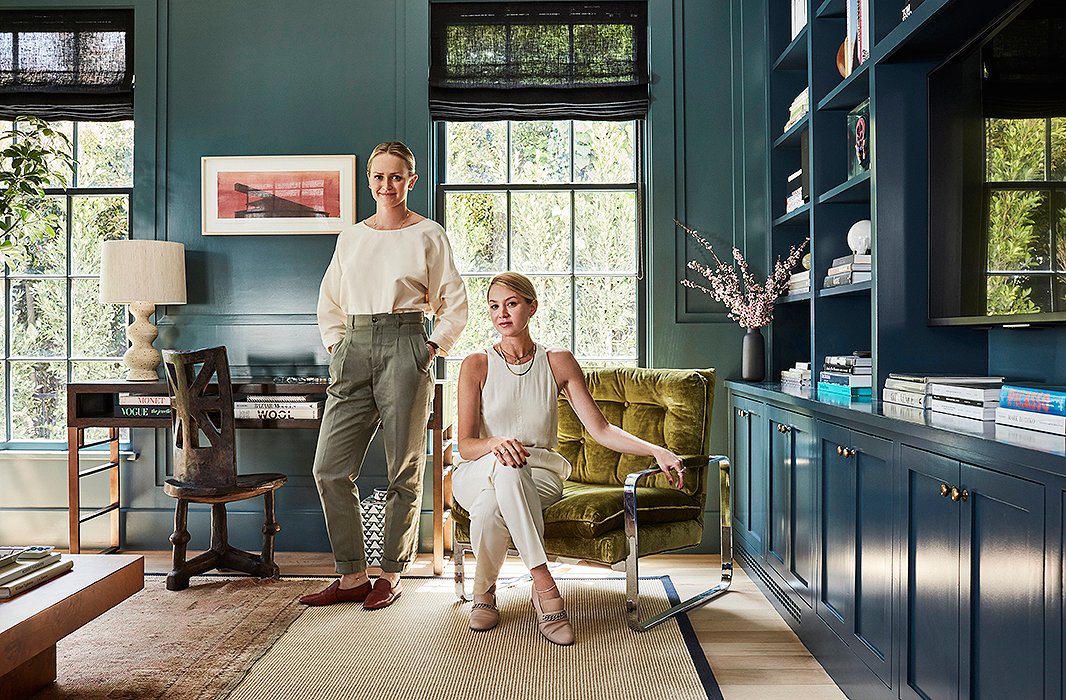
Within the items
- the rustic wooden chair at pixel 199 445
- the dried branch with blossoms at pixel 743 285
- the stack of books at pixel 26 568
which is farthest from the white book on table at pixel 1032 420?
the rustic wooden chair at pixel 199 445

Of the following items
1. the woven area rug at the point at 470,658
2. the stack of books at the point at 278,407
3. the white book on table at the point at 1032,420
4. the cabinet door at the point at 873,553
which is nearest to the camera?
the white book on table at the point at 1032,420

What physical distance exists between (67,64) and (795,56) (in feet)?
11.5

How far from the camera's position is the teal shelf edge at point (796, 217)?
3.53 meters

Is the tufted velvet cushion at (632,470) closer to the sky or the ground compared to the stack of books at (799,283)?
closer to the ground

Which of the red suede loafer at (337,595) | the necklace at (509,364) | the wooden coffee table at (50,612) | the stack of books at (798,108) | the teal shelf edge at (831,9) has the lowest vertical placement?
the red suede loafer at (337,595)

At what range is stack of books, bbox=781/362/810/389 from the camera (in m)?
3.38

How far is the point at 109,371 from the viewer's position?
435 cm

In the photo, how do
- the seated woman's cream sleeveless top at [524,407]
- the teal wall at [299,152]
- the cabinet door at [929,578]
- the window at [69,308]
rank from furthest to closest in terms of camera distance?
the window at [69,308] → the teal wall at [299,152] → the seated woman's cream sleeveless top at [524,407] → the cabinet door at [929,578]

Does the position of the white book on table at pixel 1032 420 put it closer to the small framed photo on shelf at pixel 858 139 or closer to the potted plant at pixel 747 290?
the small framed photo on shelf at pixel 858 139

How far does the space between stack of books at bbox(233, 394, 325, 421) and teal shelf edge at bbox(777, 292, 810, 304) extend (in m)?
2.09

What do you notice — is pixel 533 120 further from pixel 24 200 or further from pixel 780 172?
pixel 24 200

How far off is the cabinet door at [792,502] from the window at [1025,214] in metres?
0.87

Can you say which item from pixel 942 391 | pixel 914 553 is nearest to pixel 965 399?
pixel 942 391

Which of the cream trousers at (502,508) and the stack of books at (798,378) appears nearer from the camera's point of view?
the cream trousers at (502,508)
